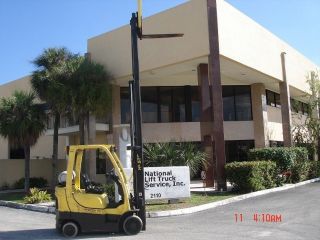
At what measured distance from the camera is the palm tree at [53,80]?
21562 millimetres

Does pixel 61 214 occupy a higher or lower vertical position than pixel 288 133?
lower

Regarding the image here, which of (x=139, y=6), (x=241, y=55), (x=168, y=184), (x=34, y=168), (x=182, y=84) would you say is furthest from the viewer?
(x=34, y=168)

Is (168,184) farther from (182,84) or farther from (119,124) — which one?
(182,84)

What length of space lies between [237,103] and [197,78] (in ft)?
15.1

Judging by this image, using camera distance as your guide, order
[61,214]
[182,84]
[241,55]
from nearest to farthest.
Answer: [61,214] → [241,55] → [182,84]

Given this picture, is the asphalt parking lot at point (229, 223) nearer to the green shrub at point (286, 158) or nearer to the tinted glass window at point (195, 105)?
the green shrub at point (286, 158)

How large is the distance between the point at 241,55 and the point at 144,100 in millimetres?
7324

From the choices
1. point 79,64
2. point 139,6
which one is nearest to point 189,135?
point 79,64

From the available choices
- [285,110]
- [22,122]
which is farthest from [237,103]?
[22,122]

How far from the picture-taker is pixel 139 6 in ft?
34.4

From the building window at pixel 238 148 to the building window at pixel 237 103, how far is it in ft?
4.55

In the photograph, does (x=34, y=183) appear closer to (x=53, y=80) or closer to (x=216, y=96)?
(x=53, y=80)

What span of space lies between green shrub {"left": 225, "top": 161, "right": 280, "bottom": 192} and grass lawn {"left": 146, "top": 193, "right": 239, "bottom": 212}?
644 mm

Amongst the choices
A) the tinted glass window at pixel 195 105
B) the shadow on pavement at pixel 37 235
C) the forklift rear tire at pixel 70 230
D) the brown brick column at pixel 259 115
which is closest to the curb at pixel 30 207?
the shadow on pavement at pixel 37 235
